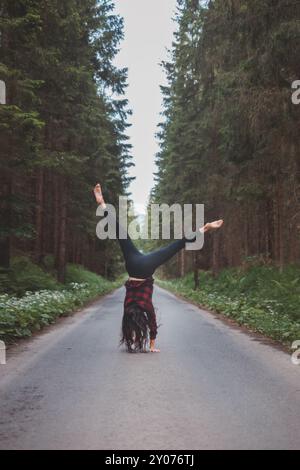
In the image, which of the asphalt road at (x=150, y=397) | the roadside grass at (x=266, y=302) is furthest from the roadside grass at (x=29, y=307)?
the roadside grass at (x=266, y=302)

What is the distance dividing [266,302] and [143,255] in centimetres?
786

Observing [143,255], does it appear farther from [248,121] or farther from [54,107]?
[54,107]

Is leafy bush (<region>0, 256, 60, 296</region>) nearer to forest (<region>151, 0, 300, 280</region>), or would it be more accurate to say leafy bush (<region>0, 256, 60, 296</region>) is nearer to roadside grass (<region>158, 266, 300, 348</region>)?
roadside grass (<region>158, 266, 300, 348</region>)

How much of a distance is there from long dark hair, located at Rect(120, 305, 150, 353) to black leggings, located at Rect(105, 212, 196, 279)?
641 mm

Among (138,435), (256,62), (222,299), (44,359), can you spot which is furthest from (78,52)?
(138,435)

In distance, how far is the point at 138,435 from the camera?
14.4 ft

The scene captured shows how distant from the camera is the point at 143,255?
8.22 meters

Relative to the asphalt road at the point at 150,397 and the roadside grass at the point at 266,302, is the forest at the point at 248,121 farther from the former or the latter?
the asphalt road at the point at 150,397

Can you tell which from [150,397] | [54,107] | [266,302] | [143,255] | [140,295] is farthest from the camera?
[54,107]

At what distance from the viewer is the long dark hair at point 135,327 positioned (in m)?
8.41

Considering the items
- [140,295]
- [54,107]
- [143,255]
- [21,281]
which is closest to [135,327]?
[140,295]

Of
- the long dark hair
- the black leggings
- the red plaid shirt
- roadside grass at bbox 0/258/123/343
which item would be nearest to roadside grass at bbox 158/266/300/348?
the long dark hair

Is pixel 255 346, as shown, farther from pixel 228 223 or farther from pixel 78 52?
pixel 228 223
